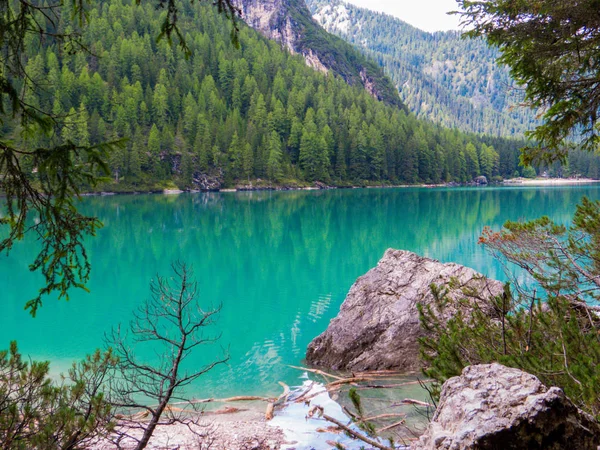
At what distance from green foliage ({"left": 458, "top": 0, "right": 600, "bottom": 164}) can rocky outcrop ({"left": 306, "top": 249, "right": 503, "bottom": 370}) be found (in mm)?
3880

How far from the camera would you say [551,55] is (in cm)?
695

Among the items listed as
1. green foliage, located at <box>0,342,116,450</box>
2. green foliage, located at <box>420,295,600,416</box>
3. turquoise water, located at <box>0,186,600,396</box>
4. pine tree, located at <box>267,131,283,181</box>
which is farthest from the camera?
pine tree, located at <box>267,131,283,181</box>

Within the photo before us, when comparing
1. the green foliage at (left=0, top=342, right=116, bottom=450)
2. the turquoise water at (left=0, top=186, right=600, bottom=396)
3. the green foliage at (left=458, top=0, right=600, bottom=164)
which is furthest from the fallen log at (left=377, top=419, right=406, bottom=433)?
the green foliage at (left=458, top=0, right=600, bottom=164)

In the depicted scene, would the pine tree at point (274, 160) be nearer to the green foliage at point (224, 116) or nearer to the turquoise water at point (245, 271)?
the green foliage at point (224, 116)

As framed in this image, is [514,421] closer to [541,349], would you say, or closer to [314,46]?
[541,349]

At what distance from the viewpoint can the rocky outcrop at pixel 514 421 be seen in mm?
2912

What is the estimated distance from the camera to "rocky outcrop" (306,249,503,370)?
1051cm

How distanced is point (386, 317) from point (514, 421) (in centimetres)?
822

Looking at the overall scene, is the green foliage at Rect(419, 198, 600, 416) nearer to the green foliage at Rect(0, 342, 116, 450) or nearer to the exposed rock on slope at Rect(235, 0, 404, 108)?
the green foliage at Rect(0, 342, 116, 450)

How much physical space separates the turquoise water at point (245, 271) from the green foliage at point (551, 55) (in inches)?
317

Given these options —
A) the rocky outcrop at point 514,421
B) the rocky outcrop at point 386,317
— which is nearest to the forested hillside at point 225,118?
the rocky outcrop at point 386,317

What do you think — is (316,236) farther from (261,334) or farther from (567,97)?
(567,97)

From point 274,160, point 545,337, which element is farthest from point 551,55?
point 274,160

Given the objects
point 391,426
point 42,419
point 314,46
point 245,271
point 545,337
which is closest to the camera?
point 42,419
